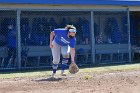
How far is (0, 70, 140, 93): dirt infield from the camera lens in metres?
10.2

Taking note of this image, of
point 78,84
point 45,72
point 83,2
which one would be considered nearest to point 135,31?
point 83,2

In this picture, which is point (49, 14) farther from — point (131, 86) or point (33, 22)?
point (131, 86)

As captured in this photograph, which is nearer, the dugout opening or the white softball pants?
the white softball pants

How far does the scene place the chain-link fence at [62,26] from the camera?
16.1 meters

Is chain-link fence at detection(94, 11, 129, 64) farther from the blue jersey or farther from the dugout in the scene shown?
the blue jersey

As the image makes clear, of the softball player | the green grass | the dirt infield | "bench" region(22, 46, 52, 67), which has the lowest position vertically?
the dirt infield

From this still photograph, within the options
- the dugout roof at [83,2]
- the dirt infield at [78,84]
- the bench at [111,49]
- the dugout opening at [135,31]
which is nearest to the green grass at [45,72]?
the dirt infield at [78,84]

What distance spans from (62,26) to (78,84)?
22.4ft

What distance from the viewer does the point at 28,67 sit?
617 inches

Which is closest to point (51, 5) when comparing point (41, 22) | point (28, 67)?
point (41, 22)

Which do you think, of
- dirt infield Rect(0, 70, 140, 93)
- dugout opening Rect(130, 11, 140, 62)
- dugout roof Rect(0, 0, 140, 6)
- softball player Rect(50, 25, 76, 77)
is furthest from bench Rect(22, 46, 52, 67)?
dugout opening Rect(130, 11, 140, 62)

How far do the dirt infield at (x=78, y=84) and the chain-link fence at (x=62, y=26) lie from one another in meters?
3.23

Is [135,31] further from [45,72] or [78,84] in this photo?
[78,84]

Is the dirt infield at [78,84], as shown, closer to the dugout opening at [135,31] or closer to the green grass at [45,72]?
the green grass at [45,72]
